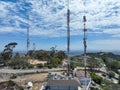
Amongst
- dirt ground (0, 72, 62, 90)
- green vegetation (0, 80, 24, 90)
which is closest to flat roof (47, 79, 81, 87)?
dirt ground (0, 72, 62, 90)

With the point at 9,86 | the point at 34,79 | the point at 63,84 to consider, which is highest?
the point at 63,84

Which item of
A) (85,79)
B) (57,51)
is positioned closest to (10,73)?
(85,79)

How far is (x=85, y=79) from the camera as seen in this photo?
46156 mm

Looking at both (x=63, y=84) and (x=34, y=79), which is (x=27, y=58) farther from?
(x=63, y=84)

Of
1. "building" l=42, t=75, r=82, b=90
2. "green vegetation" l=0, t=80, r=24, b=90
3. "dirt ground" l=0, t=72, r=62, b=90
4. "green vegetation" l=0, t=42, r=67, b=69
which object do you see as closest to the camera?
"building" l=42, t=75, r=82, b=90

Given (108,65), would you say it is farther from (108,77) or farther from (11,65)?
(11,65)

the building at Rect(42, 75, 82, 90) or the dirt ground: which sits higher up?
the building at Rect(42, 75, 82, 90)

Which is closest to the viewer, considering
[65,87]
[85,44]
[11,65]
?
[65,87]

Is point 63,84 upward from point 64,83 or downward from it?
downward

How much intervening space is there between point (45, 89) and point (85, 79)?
31.1 ft

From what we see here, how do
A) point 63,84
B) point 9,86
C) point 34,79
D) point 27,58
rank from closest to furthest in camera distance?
1. point 63,84
2. point 9,86
3. point 34,79
4. point 27,58

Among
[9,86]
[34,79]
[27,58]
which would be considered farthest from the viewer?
[27,58]

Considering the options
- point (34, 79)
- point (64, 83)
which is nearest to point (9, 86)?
point (34, 79)

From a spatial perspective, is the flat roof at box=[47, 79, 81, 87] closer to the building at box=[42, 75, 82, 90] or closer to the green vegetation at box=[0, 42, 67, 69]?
the building at box=[42, 75, 82, 90]
